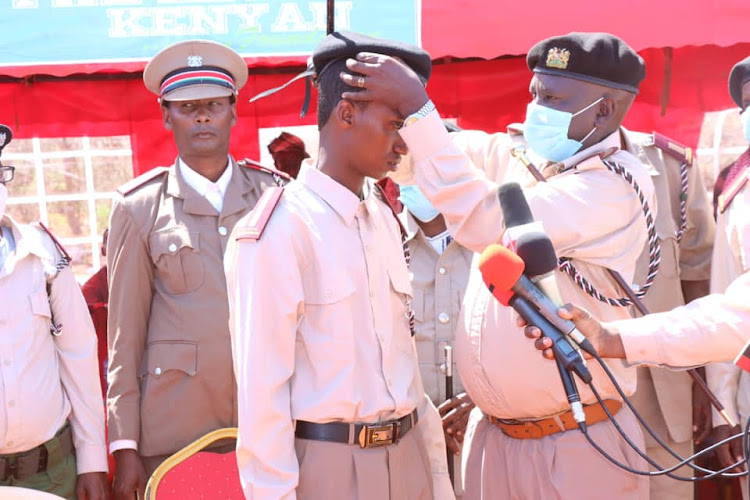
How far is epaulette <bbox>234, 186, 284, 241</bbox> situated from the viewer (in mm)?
2357

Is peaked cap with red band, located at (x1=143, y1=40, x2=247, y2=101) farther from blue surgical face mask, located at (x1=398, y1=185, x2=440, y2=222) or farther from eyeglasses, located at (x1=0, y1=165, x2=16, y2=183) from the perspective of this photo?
blue surgical face mask, located at (x1=398, y1=185, x2=440, y2=222)

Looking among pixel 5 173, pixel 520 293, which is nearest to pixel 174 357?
pixel 5 173

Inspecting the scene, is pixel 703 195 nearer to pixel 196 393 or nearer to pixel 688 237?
pixel 688 237

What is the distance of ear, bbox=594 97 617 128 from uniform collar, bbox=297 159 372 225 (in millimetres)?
1016

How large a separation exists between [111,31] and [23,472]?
7.19ft

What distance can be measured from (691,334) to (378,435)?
0.87 m

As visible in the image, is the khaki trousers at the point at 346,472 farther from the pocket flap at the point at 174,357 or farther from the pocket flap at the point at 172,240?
the pocket flap at the point at 172,240

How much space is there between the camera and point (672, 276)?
4.20m

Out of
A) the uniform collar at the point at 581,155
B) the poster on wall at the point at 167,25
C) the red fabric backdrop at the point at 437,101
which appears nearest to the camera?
the uniform collar at the point at 581,155

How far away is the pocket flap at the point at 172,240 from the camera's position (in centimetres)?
358

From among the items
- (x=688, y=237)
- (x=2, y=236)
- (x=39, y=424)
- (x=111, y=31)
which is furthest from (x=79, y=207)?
(x=688, y=237)

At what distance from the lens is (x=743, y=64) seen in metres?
4.12

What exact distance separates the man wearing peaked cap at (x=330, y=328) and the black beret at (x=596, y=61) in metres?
0.74

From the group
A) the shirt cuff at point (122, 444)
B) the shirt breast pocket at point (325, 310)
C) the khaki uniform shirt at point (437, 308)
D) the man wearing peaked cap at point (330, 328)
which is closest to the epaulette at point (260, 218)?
the man wearing peaked cap at point (330, 328)
